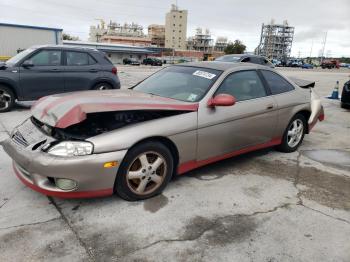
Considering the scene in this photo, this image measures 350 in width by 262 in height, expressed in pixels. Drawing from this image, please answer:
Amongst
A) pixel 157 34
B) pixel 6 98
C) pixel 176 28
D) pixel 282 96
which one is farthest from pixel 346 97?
pixel 157 34

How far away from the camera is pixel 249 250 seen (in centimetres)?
271

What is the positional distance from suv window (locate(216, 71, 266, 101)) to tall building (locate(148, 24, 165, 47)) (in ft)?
466

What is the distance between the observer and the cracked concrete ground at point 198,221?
2.64 m

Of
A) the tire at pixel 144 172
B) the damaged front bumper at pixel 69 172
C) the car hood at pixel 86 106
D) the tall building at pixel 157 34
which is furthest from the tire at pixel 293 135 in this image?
the tall building at pixel 157 34

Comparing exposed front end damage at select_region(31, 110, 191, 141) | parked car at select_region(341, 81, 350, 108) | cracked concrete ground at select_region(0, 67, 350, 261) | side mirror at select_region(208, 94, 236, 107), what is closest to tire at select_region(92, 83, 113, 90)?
cracked concrete ground at select_region(0, 67, 350, 261)

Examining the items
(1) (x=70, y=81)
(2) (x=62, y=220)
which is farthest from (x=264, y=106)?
(1) (x=70, y=81)

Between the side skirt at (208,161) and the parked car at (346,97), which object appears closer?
the side skirt at (208,161)

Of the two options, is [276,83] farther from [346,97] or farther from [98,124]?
[346,97]

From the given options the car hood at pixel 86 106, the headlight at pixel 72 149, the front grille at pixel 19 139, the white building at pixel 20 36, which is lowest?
the front grille at pixel 19 139

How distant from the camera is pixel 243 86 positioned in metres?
4.44

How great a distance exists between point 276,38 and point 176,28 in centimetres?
4065

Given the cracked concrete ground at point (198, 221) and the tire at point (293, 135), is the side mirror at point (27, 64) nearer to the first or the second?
the cracked concrete ground at point (198, 221)

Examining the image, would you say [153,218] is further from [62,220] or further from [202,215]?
[62,220]

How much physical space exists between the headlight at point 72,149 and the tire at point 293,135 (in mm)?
3311
